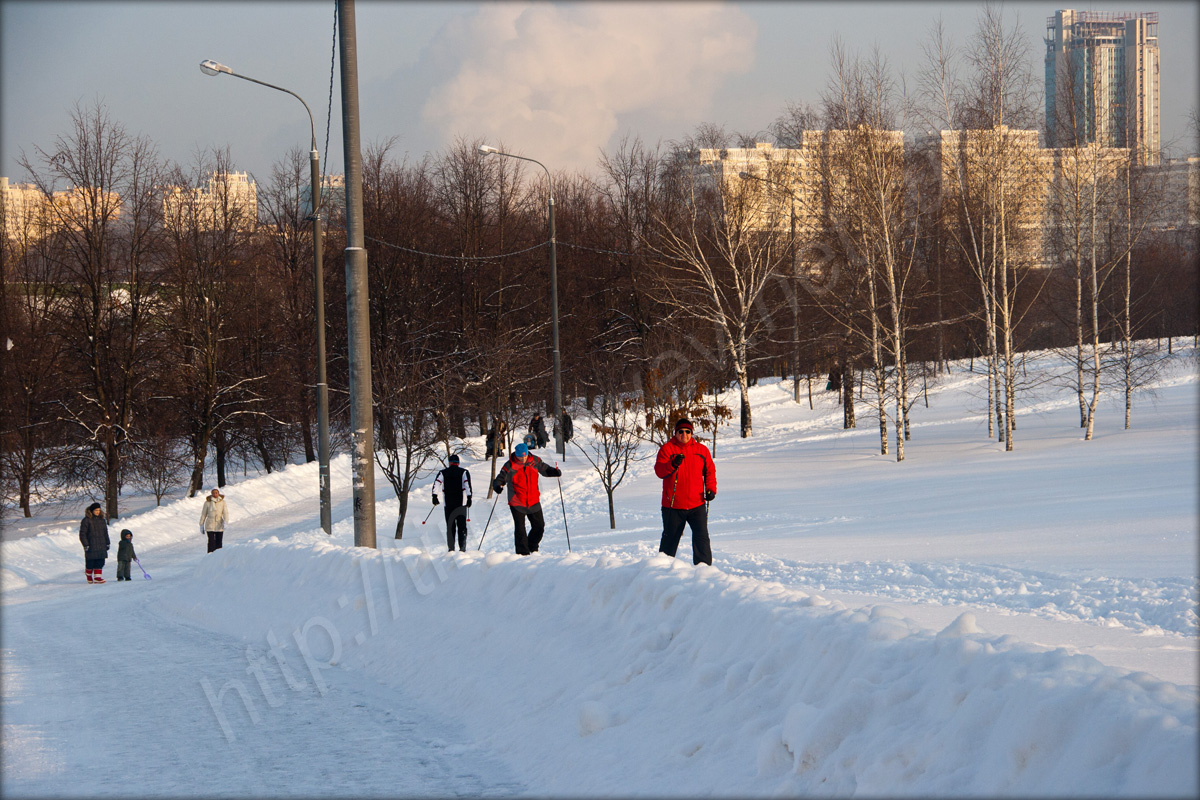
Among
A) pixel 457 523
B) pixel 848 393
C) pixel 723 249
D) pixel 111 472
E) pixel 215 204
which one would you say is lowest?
pixel 111 472

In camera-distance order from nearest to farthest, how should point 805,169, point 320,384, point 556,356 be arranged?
point 320,384, point 556,356, point 805,169

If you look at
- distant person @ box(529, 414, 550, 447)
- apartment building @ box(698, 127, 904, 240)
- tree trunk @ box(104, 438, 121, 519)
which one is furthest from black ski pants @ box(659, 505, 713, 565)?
tree trunk @ box(104, 438, 121, 519)

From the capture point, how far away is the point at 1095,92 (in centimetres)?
2483

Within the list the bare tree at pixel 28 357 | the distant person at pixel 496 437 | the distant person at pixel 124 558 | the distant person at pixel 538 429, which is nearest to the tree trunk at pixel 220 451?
the bare tree at pixel 28 357

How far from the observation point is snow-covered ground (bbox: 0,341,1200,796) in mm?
3836

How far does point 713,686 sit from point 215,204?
122ft

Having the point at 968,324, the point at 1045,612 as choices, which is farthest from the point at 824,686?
the point at 968,324

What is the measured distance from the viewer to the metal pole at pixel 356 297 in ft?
34.7

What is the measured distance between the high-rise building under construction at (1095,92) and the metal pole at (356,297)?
20582 mm

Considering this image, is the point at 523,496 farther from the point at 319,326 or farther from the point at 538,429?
the point at 538,429

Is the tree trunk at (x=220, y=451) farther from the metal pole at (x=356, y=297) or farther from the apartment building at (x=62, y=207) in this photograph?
the metal pole at (x=356, y=297)

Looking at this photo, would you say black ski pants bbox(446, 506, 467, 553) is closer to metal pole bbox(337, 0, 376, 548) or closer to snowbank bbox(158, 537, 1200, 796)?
metal pole bbox(337, 0, 376, 548)

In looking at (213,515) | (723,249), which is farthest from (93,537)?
(723,249)

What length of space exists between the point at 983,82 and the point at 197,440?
28.3 m
